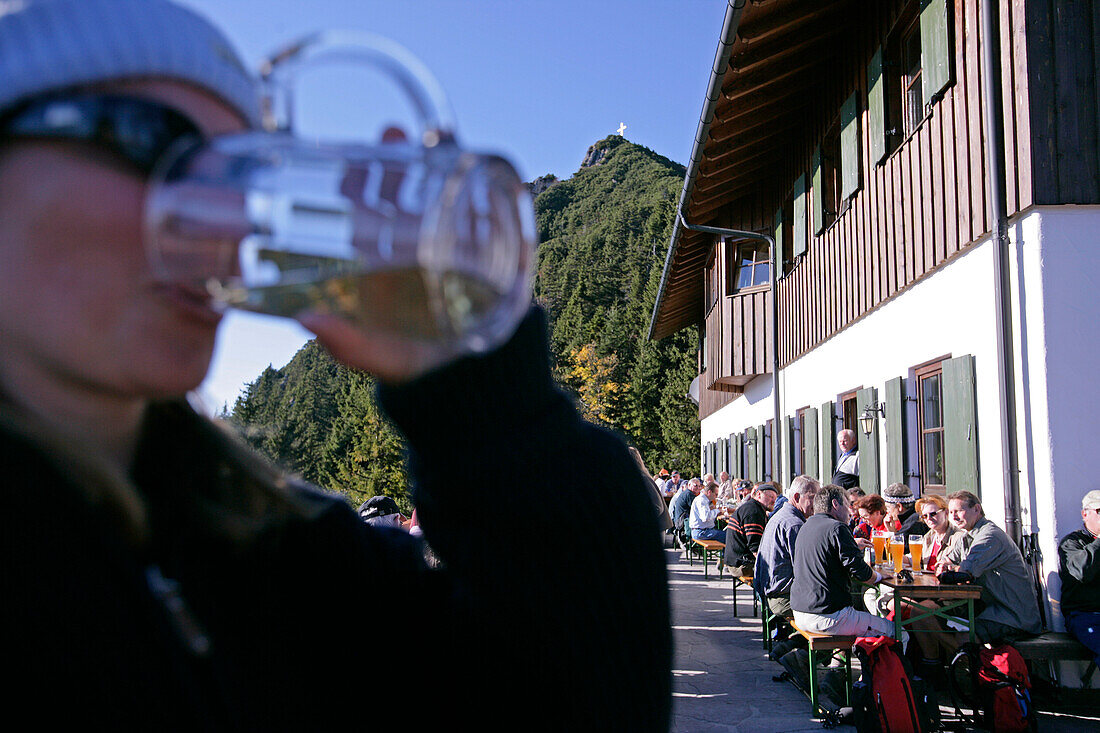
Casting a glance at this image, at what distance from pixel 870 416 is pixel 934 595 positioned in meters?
3.81

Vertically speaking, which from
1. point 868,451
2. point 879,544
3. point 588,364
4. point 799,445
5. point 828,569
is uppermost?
point 588,364

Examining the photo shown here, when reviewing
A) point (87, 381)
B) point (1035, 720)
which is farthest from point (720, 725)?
point (87, 381)

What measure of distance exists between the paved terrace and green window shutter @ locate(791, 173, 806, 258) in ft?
16.3

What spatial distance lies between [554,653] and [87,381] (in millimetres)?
443

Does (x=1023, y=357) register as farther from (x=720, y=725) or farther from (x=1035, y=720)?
(x=720, y=725)

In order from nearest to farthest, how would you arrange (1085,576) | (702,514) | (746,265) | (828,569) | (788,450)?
(1085,576) < (828,569) < (702,514) < (788,450) < (746,265)

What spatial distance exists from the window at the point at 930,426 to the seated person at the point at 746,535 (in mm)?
1938

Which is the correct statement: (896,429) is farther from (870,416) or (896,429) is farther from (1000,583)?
(1000,583)

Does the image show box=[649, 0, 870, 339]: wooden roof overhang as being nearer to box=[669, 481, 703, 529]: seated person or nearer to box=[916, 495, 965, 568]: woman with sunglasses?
box=[916, 495, 965, 568]: woman with sunglasses

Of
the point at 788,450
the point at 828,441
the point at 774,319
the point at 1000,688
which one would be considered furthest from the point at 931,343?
the point at 788,450

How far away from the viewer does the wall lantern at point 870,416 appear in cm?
910

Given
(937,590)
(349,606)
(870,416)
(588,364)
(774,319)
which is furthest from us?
(588,364)

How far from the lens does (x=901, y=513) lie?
790cm

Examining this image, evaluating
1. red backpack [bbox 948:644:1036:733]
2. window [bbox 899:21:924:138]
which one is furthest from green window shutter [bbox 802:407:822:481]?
red backpack [bbox 948:644:1036:733]
